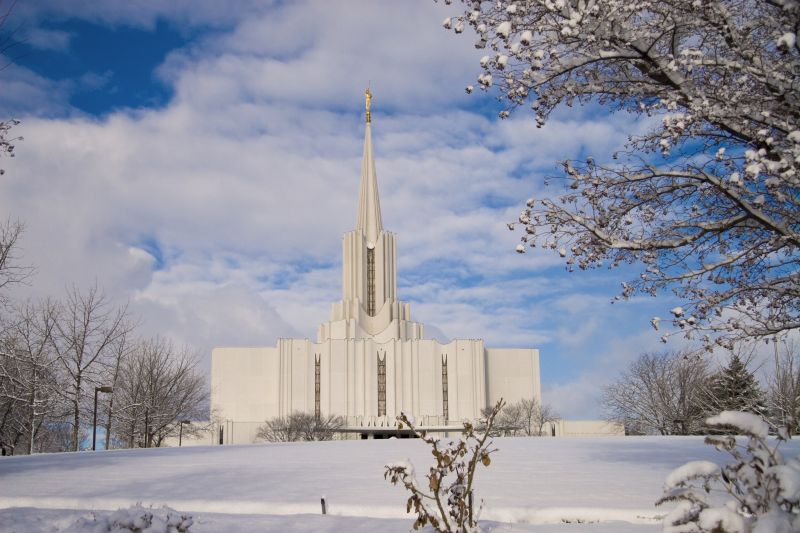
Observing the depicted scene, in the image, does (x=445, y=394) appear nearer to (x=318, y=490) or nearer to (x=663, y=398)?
(x=663, y=398)

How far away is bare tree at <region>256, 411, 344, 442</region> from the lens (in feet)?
216

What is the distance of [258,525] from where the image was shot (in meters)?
7.71

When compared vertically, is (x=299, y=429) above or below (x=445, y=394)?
below

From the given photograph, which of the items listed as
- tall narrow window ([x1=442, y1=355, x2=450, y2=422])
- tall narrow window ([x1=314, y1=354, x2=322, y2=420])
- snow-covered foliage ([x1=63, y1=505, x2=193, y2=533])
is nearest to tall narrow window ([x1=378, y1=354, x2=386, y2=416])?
tall narrow window ([x1=442, y1=355, x2=450, y2=422])

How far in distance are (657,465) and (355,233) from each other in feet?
284

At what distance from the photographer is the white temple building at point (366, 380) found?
87.2 meters

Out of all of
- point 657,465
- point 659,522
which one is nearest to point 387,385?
point 657,465

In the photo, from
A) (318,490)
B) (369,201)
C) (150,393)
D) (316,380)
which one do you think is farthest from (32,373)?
(369,201)

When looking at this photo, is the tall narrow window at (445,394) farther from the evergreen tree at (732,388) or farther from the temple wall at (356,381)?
the evergreen tree at (732,388)

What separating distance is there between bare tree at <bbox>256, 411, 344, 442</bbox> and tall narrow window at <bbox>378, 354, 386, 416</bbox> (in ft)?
33.3

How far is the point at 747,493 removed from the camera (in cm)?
458

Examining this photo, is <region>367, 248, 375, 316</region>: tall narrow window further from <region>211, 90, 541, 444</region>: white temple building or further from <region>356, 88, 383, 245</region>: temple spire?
<region>211, 90, 541, 444</region>: white temple building

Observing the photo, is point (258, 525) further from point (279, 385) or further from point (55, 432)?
point (279, 385)

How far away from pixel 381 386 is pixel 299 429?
25.1 metres
